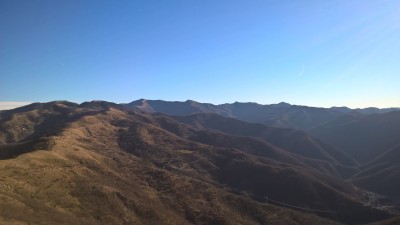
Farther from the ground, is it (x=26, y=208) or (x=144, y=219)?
(x=26, y=208)

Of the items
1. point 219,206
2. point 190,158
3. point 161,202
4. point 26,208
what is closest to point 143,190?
point 161,202

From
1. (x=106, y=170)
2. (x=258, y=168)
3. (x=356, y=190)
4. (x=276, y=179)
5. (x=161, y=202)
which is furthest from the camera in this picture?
(x=356, y=190)

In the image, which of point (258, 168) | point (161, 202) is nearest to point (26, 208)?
point (161, 202)

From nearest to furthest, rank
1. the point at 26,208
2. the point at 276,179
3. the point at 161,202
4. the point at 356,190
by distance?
the point at 26,208
the point at 161,202
the point at 276,179
the point at 356,190

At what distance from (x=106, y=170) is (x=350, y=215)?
9764 centimetres

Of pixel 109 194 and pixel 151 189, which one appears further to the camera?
pixel 151 189

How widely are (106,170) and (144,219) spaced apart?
33727 mm

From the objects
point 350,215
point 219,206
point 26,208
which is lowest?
point 350,215

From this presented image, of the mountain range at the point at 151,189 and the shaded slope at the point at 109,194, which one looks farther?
the mountain range at the point at 151,189

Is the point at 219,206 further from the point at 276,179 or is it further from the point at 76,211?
the point at 276,179

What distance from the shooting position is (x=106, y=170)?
118 meters

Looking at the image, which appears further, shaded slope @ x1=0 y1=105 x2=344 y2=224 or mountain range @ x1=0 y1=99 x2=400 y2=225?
mountain range @ x1=0 y1=99 x2=400 y2=225

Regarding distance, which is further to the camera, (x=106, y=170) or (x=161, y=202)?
(x=106, y=170)

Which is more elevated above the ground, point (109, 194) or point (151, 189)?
point (109, 194)
